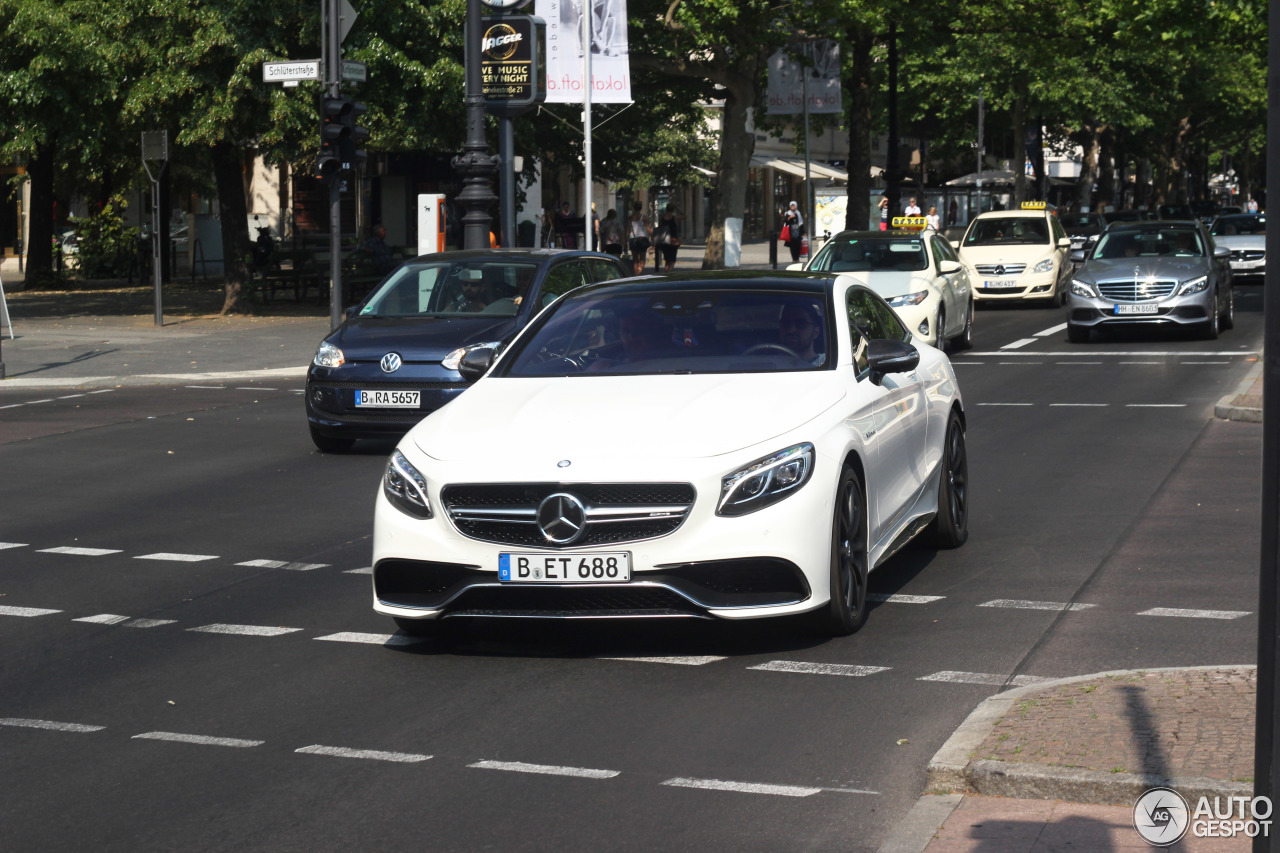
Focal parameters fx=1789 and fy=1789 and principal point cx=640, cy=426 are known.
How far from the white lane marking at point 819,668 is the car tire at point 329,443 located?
7557 mm

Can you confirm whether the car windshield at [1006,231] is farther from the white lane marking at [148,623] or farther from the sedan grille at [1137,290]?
the white lane marking at [148,623]

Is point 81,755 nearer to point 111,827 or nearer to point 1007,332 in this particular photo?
point 111,827

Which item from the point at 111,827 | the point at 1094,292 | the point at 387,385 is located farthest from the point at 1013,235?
the point at 111,827

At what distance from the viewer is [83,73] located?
2800 cm

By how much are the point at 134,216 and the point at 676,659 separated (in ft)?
157

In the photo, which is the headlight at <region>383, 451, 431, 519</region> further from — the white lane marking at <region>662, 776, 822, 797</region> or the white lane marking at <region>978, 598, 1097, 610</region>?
the white lane marking at <region>978, 598, 1097, 610</region>

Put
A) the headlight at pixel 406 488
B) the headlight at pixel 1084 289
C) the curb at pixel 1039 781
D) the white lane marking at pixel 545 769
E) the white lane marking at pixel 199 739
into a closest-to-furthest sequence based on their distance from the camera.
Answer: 1. the curb at pixel 1039 781
2. the white lane marking at pixel 545 769
3. the white lane marking at pixel 199 739
4. the headlight at pixel 406 488
5. the headlight at pixel 1084 289

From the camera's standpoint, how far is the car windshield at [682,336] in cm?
773

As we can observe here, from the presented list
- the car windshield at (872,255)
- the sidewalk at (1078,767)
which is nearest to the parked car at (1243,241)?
the car windshield at (872,255)

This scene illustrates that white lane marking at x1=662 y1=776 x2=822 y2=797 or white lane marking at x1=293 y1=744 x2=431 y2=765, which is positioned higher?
white lane marking at x1=662 y1=776 x2=822 y2=797

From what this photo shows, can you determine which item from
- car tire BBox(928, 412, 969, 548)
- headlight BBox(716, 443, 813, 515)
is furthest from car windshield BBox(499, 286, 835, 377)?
car tire BBox(928, 412, 969, 548)

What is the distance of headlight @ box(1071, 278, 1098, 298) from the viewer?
2325 centimetres

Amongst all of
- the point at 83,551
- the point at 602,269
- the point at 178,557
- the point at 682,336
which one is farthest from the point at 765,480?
the point at 602,269

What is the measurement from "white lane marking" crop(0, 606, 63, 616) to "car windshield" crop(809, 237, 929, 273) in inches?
590
